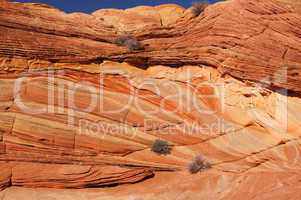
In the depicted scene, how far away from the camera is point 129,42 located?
16016 mm

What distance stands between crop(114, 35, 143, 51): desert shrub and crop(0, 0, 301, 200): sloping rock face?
0.92ft

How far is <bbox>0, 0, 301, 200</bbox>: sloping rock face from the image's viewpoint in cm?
1266

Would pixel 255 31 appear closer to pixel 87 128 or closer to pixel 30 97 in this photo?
pixel 87 128

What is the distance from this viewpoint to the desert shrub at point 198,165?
1334cm

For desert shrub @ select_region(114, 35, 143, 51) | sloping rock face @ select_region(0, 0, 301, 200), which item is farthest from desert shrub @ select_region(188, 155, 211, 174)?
desert shrub @ select_region(114, 35, 143, 51)

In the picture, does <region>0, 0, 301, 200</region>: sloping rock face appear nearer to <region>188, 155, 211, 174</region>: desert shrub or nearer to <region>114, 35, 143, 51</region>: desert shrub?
<region>188, 155, 211, 174</region>: desert shrub

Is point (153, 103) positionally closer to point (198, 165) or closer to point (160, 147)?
point (160, 147)

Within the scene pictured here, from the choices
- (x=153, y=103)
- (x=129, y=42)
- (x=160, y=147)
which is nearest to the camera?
(x=160, y=147)

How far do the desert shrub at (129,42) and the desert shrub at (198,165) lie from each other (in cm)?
484

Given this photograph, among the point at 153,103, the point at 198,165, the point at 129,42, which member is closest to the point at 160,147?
the point at 198,165

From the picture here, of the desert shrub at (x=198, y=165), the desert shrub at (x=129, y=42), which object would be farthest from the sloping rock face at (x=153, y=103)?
the desert shrub at (x=129, y=42)

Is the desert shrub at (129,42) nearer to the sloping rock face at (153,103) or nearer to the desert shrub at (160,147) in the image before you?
the sloping rock face at (153,103)

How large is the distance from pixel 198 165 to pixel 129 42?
5339 mm

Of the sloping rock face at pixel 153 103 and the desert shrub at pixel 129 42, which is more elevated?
the desert shrub at pixel 129 42
